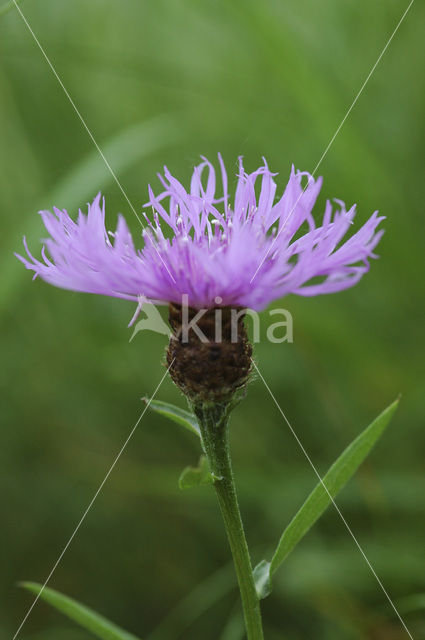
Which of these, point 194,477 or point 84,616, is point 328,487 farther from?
point 84,616

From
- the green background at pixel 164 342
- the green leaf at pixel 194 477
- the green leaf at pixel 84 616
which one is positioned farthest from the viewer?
the green background at pixel 164 342

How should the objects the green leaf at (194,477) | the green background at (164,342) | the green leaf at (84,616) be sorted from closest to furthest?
the green leaf at (194,477), the green leaf at (84,616), the green background at (164,342)

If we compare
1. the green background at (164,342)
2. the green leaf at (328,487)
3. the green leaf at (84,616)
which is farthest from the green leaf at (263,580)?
the green background at (164,342)

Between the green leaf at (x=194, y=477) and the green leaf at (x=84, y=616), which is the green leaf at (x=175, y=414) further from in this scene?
the green leaf at (x=84, y=616)

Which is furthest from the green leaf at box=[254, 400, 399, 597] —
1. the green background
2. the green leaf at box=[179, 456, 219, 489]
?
the green background

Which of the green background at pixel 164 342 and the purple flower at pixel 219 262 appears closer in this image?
the purple flower at pixel 219 262

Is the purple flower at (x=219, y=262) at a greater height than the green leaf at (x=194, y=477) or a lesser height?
greater

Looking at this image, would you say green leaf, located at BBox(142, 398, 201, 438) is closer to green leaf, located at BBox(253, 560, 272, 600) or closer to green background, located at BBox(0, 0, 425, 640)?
green leaf, located at BBox(253, 560, 272, 600)
